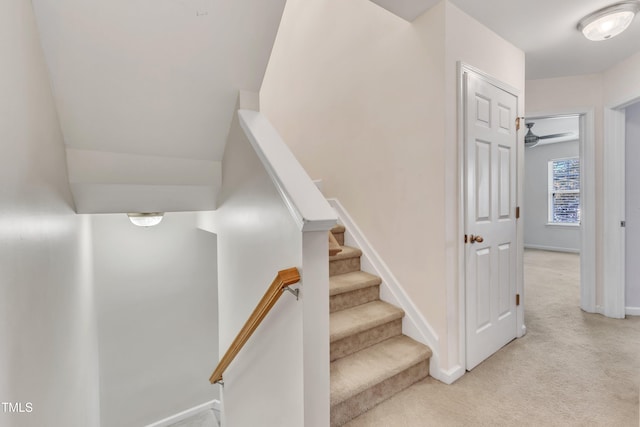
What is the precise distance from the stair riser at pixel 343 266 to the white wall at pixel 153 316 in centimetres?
210

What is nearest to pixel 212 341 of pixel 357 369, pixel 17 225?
pixel 357 369

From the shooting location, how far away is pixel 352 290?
2166 millimetres

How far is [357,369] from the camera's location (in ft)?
5.68

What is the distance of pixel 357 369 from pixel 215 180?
1765 mm

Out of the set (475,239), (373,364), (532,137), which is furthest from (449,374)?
(532,137)

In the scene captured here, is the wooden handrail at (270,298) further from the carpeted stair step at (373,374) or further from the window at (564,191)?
the window at (564,191)

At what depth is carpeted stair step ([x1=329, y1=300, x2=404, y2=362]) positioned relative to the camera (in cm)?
183

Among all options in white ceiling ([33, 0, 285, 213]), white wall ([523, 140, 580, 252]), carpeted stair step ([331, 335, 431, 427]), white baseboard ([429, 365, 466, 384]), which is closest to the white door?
white baseboard ([429, 365, 466, 384])

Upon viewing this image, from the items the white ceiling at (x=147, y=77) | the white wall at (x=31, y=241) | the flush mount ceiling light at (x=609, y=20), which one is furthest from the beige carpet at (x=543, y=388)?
the flush mount ceiling light at (x=609, y=20)

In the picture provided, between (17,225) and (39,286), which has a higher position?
(17,225)

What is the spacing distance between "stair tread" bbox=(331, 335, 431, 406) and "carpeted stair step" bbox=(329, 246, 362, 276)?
25.4 inches

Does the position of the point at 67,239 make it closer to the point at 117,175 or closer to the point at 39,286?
the point at 117,175

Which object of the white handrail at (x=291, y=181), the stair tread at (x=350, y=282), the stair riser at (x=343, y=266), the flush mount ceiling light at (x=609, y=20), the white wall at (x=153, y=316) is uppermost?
the flush mount ceiling light at (x=609, y=20)

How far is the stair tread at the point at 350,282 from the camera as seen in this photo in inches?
82.7
